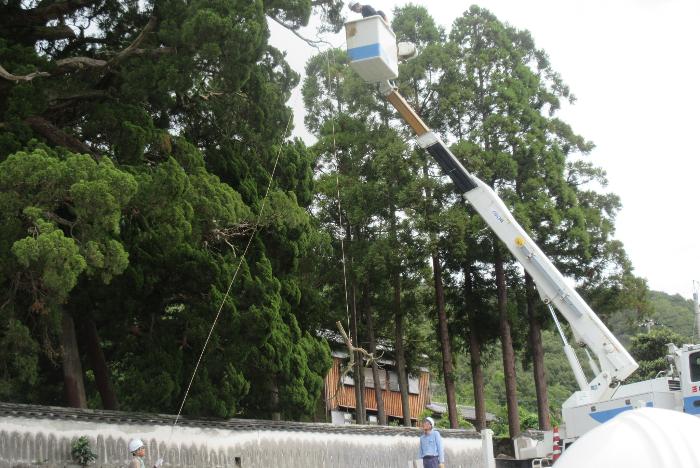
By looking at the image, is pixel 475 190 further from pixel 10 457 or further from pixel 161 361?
pixel 10 457

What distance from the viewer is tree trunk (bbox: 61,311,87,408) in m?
13.9

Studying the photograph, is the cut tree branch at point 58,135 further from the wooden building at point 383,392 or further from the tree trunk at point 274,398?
the wooden building at point 383,392

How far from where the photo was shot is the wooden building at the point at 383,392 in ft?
100

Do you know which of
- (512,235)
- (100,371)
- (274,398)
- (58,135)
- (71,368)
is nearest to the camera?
(58,135)

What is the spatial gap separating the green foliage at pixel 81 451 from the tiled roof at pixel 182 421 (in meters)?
0.31

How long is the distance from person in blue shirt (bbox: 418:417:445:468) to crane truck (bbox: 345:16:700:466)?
389 centimetres

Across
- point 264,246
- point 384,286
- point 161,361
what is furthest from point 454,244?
point 161,361

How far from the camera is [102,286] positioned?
45.7 feet

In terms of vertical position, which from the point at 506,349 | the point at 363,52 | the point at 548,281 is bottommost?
the point at 548,281

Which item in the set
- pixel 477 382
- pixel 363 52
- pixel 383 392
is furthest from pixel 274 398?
pixel 383 392

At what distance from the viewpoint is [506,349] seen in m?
24.6

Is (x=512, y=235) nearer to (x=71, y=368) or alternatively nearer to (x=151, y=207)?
(x=151, y=207)

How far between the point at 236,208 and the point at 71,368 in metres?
3.63

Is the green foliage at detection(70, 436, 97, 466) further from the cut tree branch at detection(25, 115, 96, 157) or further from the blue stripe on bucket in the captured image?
the blue stripe on bucket
